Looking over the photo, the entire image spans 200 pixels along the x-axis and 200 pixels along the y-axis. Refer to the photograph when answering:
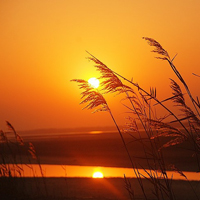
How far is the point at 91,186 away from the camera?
8.94 meters

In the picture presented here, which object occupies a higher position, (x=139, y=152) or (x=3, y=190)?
(x=139, y=152)

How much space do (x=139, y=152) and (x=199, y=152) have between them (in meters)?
17.9

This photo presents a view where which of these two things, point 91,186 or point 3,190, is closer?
point 3,190

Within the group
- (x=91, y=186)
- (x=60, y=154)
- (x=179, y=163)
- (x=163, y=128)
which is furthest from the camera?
(x=60, y=154)

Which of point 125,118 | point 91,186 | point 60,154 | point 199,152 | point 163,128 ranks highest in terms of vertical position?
point 60,154

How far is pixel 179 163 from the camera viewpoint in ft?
51.0

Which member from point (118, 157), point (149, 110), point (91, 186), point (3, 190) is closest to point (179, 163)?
point (118, 157)

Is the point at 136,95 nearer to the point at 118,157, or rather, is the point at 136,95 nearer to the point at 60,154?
the point at 118,157

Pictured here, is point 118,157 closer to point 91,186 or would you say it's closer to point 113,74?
point 91,186

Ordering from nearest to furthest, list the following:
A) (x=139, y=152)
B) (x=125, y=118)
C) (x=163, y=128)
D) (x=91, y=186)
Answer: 1. (x=163, y=128)
2. (x=125, y=118)
3. (x=91, y=186)
4. (x=139, y=152)

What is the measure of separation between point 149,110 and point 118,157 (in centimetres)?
1600

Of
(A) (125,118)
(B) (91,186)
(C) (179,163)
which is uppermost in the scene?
(C) (179,163)

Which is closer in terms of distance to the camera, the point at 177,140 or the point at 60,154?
the point at 177,140

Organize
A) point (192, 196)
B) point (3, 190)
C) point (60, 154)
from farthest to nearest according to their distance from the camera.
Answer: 1. point (60, 154)
2. point (192, 196)
3. point (3, 190)
